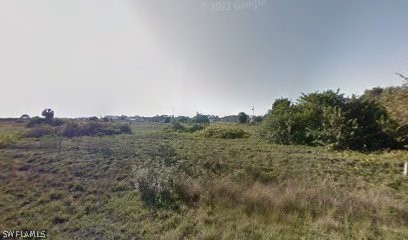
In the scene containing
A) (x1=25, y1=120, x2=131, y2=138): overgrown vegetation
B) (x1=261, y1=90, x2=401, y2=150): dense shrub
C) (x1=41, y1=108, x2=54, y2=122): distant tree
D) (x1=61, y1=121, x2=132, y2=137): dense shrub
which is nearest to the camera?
(x1=261, y1=90, x2=401, y2=150): dense shrub

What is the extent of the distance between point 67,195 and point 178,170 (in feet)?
10.9

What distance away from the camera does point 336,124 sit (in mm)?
16031

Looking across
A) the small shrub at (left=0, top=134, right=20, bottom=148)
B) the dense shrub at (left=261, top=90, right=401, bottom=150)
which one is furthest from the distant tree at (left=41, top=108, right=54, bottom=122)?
the dense shrub at (left=261, top=90, right=401, bottom=150)

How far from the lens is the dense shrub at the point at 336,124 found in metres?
15.2

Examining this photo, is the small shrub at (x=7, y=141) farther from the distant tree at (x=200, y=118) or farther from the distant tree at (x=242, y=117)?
the distant tree at (x=242, y=117)

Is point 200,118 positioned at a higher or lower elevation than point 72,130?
higher

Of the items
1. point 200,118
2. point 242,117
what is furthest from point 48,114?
point 242,117

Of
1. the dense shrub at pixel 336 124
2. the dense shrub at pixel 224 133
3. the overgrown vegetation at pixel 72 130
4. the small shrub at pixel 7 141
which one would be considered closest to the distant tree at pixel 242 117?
the overgrown vegetation at pixel 72 130

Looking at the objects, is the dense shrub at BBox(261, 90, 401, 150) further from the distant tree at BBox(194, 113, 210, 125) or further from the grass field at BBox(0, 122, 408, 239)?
the distant tree at BBox(194, 113, 210, 125)

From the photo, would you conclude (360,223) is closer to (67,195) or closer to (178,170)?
(178,170)

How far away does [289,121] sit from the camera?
20.1 meters

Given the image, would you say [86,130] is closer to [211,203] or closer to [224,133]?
[224,133]

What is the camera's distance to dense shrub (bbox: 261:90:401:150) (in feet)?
49.9

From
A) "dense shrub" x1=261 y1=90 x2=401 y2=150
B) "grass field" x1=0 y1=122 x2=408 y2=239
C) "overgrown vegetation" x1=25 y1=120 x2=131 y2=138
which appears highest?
"dense shrub" x1=261 y1=90 x2=401 y2=150
